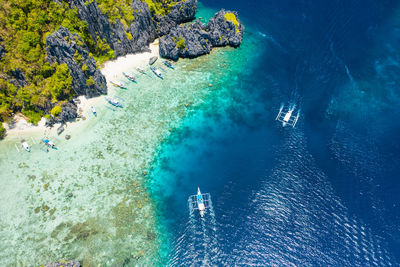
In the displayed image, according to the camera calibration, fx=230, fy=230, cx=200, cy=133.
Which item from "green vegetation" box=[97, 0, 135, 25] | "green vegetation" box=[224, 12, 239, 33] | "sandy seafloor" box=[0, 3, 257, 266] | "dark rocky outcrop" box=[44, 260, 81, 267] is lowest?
"dark rocky outcrop" box=[44, 260, 81, 267]

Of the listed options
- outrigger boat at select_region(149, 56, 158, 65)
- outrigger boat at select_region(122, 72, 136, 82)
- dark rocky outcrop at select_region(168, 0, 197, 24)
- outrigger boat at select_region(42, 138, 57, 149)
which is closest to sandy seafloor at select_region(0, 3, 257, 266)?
outrigger boat at select_region(42, 138, 57, 149)

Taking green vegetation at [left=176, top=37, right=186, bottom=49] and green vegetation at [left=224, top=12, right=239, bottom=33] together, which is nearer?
green vegetation at [left=176, top=37, right=186, bottom=49]

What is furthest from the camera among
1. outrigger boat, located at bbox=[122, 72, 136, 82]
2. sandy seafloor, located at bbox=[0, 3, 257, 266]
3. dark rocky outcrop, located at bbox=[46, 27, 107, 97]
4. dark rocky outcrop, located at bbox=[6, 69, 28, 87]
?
outrigger boat, located at bbox=[122, 72, 136, 82]

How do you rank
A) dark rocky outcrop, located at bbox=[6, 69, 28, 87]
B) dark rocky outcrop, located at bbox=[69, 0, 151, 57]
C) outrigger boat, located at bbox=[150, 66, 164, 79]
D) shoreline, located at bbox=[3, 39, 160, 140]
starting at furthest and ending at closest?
outrigger boat, located at bbox=[150, 66, 164, 79] → dark rocky outcrop, located at bbox=[69, 0, 151, 57] → shoreline, located at bbox=[3, 39, 160, 140] → dark rocky outcrop, located at bbox=[6, 69, 28, 87]

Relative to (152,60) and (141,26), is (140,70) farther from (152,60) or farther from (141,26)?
(141,26)

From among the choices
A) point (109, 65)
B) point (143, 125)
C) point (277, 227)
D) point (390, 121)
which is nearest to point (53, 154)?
point (143, 125)

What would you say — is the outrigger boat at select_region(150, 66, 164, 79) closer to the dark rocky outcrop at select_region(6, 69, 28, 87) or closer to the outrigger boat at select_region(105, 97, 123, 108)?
the outrigger boat at select_region(105, 97, 123, 108)

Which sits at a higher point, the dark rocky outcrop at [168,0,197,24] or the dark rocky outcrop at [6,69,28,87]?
the dark rocky outcrop at [168,0,197,24]

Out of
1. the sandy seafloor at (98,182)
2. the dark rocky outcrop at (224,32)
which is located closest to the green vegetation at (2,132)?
the sandy seafloor at (98,182)
